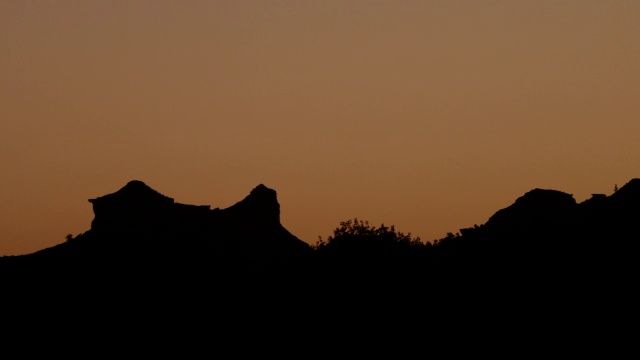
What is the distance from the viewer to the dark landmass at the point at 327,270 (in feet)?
220

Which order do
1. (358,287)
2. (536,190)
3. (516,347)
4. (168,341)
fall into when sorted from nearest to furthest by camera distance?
1. (516,347)
2. (168,341)
3. (358,287)
4. (536,190)

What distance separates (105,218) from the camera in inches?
3236

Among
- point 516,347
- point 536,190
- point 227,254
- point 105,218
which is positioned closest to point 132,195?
point 105,218

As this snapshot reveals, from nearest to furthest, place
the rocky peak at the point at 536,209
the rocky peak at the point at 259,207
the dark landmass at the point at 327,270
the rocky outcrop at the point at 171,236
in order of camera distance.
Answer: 1. the dark landmass at the point at 327,270
2. the rocky peak at the point at 536,209
3. the rocky outcrop at the point at 171,236
4. the rocky peak at the point at 259,207

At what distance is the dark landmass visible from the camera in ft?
220

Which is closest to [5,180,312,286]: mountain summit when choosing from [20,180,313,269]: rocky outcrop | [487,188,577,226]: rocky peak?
[20,180,313,269]: rocky outcrop

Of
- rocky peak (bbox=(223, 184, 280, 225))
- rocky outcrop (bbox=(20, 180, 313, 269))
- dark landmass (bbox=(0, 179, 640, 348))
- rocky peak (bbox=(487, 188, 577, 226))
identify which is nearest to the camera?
dark landmass (bbox=(0, 179, 640, 348))

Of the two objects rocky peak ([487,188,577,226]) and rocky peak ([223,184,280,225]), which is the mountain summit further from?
rocky peak ([487,188,577,226])

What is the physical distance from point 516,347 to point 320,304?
12.3 m

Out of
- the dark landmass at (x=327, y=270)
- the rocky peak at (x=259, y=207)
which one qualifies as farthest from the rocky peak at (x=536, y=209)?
the rocky peak at (x=259, y=207)

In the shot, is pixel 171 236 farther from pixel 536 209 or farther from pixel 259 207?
pixel 536 209

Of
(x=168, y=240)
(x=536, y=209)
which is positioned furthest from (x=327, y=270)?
(x=536, y=209)

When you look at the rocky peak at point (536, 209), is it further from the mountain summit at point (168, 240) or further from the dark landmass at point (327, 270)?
the mountain summit at point (168, 240)

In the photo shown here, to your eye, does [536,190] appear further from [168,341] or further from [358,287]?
[168,341]
